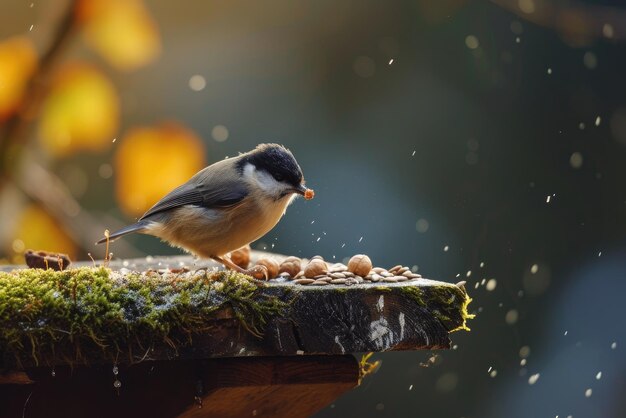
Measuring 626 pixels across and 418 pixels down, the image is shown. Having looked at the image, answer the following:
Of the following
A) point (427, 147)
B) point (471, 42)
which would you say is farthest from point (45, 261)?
point (471, 42)

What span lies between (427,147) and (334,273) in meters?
3.24

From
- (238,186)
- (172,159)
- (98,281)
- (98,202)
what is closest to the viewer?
(98,281)

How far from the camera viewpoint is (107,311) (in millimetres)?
1644

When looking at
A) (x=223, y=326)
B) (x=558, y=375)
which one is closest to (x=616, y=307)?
(x=558, y=375)

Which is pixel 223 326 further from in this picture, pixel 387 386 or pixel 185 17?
pixel 185 17

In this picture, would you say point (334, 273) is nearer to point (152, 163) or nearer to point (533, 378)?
point (152, 163)

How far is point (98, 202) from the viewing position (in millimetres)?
4676

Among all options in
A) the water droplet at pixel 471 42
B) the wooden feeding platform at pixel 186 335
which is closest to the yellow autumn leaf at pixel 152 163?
the water droplet at pixel 471 42

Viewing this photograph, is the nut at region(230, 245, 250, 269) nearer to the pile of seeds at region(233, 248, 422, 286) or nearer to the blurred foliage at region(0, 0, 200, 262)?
the pile of seeds at region(233, 248, 422, 286)

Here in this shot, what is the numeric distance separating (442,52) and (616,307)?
193 cm

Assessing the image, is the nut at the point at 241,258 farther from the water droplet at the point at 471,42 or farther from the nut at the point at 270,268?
the water droplet at the point at 471,42

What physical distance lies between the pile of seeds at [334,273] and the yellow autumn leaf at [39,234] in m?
1.91

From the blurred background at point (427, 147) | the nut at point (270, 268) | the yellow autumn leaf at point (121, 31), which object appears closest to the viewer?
the nut at point (270, 268)

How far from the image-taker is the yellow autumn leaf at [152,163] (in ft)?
13.3
